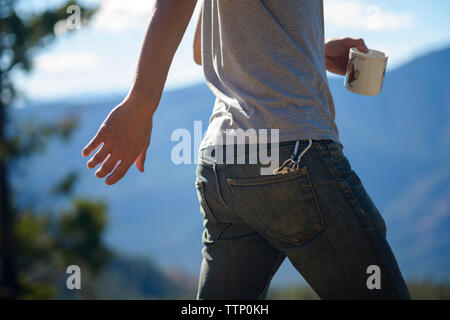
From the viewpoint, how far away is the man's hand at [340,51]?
1.30 metres

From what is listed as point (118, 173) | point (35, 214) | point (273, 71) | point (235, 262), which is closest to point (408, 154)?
point (35, 214)

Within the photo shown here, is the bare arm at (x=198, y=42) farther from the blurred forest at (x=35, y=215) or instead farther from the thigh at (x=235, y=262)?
the blurred forest at (x=35, y=215)

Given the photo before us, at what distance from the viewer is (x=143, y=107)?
0.92m

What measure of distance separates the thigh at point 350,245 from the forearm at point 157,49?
1.15 feet

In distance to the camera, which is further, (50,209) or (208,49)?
(50,209)

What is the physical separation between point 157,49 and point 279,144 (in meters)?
0.30

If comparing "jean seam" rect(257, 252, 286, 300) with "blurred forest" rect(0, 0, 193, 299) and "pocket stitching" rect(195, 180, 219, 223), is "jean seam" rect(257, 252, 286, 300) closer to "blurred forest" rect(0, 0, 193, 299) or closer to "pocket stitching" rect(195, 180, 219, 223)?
"pocket stitching" rect(195, 180, 219, 223)

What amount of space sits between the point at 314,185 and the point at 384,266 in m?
0.19

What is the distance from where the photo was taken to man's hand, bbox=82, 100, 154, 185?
88 cm

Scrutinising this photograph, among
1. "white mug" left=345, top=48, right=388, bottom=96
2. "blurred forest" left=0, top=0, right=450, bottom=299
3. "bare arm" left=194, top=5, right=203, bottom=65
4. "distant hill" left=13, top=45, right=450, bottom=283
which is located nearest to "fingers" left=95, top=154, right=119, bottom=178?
"bare arm" left=194, top=5, right=203, bottom=65

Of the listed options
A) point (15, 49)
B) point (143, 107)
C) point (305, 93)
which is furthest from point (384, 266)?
point (15, 49)

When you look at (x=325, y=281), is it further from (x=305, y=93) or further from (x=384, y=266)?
(x=305, y=93)

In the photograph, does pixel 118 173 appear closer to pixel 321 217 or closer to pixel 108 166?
pixel 108 166

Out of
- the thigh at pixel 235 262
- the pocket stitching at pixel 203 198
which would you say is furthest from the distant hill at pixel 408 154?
the pocket stitching at pixel 203 198
